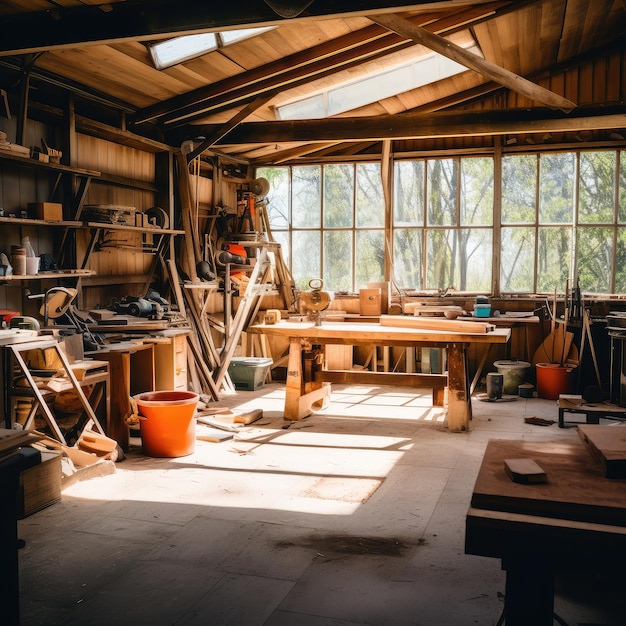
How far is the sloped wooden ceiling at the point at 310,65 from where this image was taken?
14.4 ft

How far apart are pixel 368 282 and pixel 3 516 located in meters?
7.63

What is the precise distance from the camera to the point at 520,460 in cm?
203

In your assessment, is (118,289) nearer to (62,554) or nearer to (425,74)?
(62,554)

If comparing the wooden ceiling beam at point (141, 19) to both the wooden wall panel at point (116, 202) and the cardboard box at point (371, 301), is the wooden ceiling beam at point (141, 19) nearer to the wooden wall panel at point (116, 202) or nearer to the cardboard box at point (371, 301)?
the wooden wall panel at point (116, 202)

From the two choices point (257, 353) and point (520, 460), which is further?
point (257, 353)

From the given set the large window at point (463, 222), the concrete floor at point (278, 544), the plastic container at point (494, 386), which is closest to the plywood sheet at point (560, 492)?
the concrete floor at point (278, 544)

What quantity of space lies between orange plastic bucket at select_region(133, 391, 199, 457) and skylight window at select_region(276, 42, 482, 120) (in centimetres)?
447

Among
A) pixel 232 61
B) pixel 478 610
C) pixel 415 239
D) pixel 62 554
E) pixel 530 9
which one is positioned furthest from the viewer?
pixel 415 239

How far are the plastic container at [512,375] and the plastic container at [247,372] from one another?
3115mm

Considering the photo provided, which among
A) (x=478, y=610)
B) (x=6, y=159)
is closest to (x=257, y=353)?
(x=6, y=159)

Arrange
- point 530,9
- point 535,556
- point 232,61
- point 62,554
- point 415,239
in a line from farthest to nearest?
point 415,239
point 530,9
point 232,61
point 62,554
point 535,556

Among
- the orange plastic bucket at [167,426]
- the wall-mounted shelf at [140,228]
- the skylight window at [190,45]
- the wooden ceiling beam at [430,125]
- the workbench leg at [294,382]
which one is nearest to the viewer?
the orange plastic bucket at [167,426]

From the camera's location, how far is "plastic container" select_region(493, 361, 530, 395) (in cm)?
867

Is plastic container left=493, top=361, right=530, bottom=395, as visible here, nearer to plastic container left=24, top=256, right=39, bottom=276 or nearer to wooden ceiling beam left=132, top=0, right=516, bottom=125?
wooden ceiling beam left=132, top=0, right=516, bottom=125
